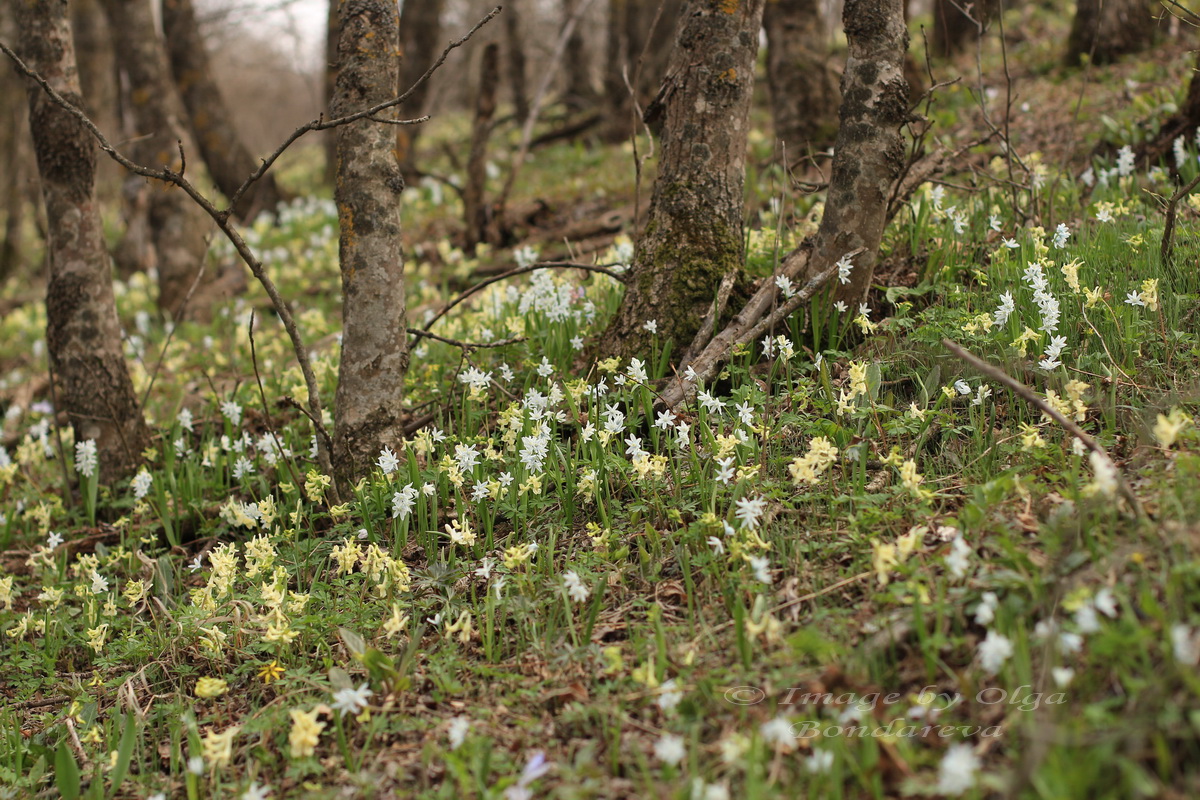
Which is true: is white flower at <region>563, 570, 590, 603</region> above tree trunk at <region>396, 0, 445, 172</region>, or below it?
below

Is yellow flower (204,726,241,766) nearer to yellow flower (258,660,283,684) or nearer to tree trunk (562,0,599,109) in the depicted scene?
yellow flower (258,660,283,684)

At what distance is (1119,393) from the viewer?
3105 millimetres

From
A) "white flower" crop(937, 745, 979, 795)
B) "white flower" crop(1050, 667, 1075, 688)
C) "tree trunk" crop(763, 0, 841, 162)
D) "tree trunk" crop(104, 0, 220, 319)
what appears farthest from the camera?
"tree trunk" crop(104, 0, 220, 319)

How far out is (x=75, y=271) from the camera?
15.9 ft

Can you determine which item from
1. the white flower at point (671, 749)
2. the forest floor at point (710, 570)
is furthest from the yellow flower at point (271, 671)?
the white flower at point (671, 749)

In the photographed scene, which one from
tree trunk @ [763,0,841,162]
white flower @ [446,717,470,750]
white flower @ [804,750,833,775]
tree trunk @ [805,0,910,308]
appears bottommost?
white flower @ [804,750,833,775]

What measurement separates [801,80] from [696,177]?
452 cm

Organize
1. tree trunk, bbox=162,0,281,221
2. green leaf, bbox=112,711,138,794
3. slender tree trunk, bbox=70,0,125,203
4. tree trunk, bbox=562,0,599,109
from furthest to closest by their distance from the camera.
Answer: tree trunk, bbox=562,0,599,109
tree trunk, bbox=162,0,281,221
slender tree trunk, bbox=70,0,125,203
green leaf, bbox=112,711,138,794

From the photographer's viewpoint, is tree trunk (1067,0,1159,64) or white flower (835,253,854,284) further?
tree trunk (1067,0,1159,64)

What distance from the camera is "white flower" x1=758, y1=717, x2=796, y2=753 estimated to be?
75.6 inches

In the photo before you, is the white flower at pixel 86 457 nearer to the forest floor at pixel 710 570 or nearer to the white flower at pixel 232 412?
the forest floor at pixel 710 570

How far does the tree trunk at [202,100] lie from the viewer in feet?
36.3

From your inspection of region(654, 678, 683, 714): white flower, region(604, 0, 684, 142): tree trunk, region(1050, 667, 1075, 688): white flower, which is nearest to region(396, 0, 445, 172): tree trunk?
region(604, 0, 684, 142): tree trunk

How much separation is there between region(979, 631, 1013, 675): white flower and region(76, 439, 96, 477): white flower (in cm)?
454
